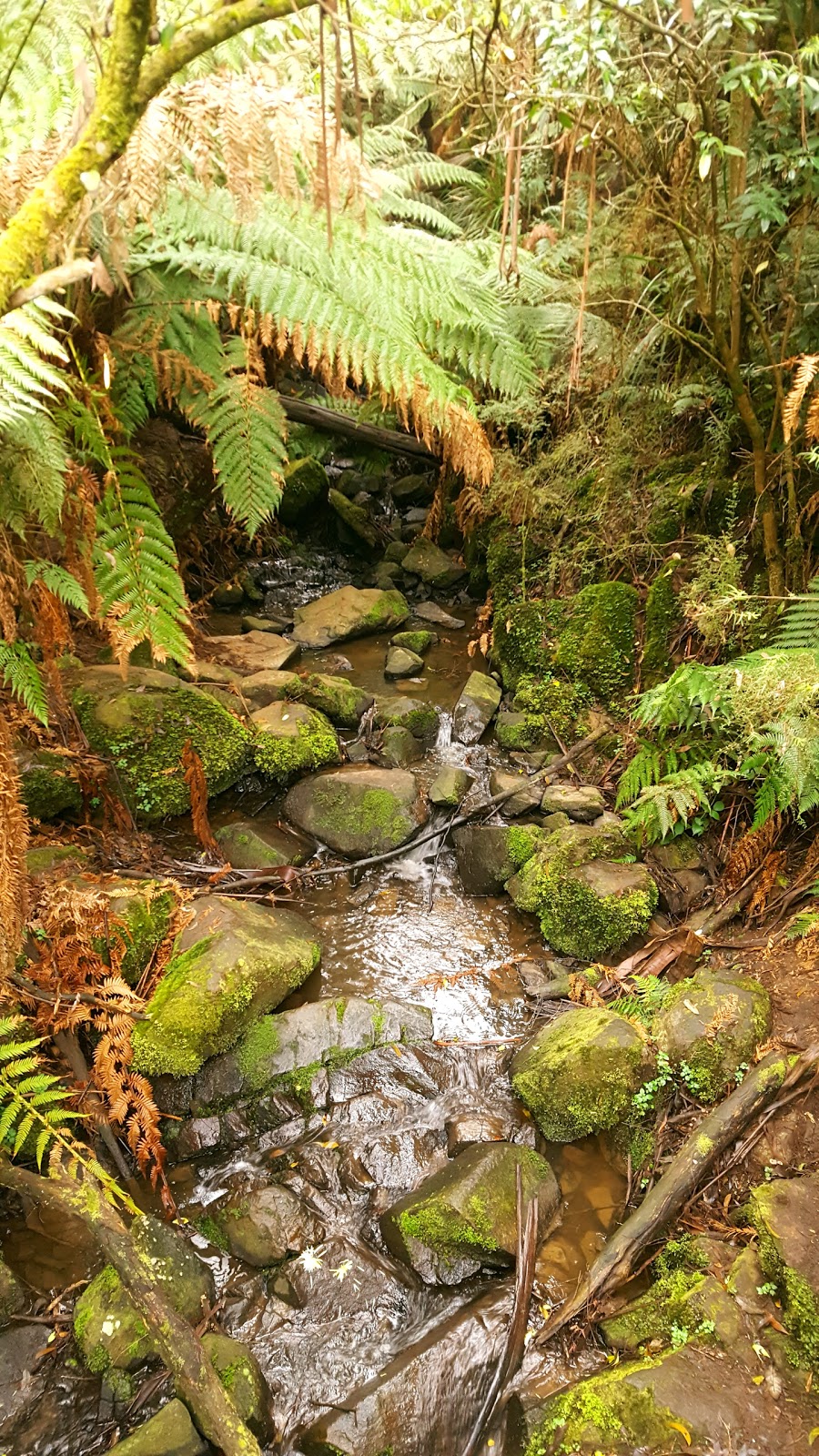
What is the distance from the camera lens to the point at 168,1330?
5.87 feet

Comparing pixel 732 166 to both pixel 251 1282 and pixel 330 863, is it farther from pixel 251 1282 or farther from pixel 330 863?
pixel 251 1282

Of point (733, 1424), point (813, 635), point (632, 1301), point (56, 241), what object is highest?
point (56, 241)

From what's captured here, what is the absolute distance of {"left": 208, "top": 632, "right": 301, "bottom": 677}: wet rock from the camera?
481 cm

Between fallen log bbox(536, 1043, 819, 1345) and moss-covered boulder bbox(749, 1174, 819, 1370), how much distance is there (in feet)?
0.56

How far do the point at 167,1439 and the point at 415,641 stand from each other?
4.41 metres

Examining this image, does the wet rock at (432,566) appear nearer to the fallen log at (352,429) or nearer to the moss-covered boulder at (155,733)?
the fallen log at (352,429)

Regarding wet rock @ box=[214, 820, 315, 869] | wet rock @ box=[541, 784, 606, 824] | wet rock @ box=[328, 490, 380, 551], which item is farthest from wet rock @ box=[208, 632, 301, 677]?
wet rock @ box=[541, 784, 606, 824]

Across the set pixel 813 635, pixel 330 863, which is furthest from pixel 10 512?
pixel 813 635

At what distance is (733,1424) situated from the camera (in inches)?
65.4

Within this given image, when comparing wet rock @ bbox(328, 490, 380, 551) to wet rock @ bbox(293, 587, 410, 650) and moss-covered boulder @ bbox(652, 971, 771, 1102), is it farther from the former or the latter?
moss-covered boulder @ bbox(652, 971, 771, 1102)

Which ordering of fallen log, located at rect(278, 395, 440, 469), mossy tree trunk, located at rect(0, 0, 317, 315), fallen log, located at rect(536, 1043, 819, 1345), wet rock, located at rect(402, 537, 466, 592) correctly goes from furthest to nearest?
wet rock, located at rect(402, 537, 466, 592) < fallen log, located at rect(278, 395, 440, 469) < fallen log, located at rect(536, 1043, 819, 1345) < mossy tree trunk, located at rect(0, 0, 317, 315)

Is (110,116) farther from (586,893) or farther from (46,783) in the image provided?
(586,893)

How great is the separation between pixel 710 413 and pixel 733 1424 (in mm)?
4003

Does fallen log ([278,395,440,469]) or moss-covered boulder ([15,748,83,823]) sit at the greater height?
fallen log ([278,395,440,469])
